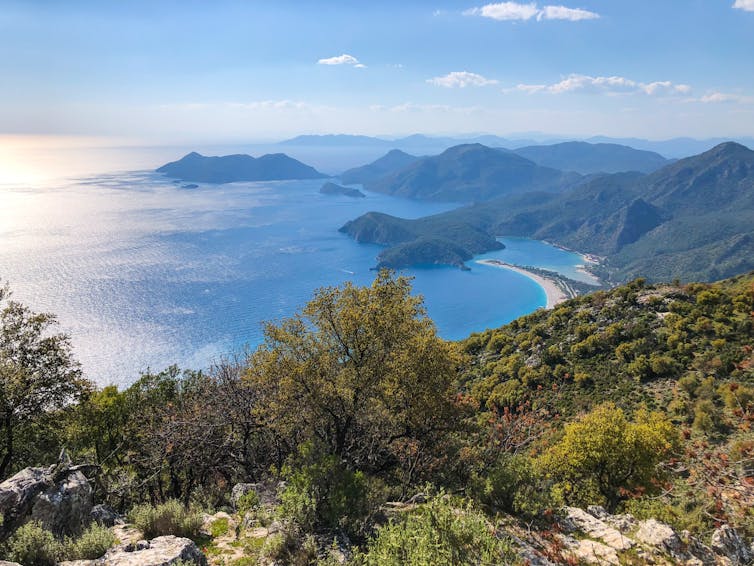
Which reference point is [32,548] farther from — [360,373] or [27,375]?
[27,375]

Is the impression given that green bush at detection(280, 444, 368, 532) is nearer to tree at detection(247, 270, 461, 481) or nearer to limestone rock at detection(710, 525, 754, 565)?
tree at detection(247, 270, 461, 481)

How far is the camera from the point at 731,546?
10.9 m

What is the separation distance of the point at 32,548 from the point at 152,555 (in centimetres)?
289

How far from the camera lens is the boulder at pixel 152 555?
9141mm

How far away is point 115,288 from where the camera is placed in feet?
471

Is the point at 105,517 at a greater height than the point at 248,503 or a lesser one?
lesser

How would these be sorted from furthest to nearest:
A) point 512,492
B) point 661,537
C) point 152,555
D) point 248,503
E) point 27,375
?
point 27,375
point 512,492
point 248,503
point 661,537
point 152,555

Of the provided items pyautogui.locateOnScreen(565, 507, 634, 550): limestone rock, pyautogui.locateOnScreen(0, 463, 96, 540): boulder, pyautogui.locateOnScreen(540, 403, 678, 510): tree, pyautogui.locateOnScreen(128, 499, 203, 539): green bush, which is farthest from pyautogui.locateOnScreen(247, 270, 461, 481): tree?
pyautogui.locateOnScreen(540, 403, 678, 510): tree

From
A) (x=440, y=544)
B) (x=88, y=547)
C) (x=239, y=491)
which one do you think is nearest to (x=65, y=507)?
(x=88, y=547)

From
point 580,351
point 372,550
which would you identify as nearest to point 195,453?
point 372,550

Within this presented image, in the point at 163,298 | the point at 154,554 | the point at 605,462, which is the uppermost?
the point at 154,554

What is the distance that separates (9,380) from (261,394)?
387 inches

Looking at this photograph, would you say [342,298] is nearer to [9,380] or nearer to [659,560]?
[659,560]

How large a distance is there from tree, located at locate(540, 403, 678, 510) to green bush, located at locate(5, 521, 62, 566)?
737 inches
